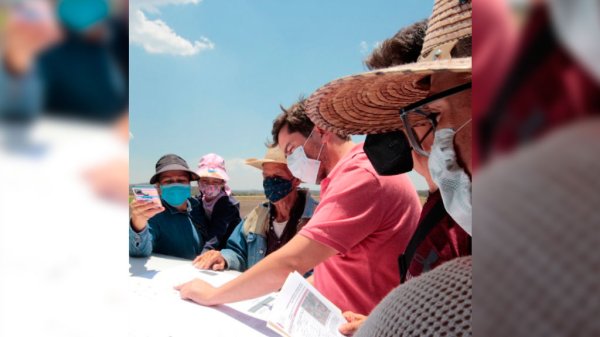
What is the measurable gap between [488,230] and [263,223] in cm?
266

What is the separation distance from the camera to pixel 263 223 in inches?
113

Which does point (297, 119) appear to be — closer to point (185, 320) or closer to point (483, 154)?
point (185, 320)


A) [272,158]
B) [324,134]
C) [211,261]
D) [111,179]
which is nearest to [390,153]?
[324,134]

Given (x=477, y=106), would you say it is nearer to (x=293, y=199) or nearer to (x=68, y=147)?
(x=68, y=147)

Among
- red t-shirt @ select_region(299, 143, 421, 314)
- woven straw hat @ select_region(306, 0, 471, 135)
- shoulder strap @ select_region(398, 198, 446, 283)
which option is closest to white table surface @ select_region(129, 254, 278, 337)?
red t-shirt @ select_region(299, 143, 421, 314)

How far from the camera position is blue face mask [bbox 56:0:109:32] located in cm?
30

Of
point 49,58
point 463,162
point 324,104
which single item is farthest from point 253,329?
point 49,58

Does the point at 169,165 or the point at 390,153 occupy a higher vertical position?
the point at 390,153

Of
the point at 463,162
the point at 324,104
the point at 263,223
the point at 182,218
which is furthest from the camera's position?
the point at 182,218

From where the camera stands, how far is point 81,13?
0.32 metres

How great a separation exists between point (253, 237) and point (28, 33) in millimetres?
2556

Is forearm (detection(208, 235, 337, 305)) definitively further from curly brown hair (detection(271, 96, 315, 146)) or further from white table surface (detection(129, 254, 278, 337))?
curly brown hair (detection(271, 96, 315, 146))

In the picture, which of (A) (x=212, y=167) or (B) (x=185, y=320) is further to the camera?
(A) (x=212, y=167)

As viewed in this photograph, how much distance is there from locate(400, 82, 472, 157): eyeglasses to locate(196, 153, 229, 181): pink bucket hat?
3185mm
